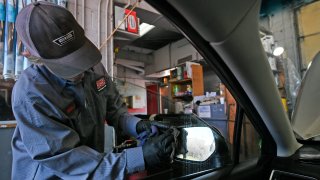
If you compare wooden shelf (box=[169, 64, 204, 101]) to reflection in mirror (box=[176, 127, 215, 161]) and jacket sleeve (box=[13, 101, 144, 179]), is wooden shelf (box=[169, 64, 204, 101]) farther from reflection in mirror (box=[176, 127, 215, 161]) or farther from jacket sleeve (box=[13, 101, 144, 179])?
jacket sleeve (box=[13, 101, 144, 179])

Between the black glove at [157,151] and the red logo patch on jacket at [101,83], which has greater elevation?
the red logo patch on jacket at [101,83]

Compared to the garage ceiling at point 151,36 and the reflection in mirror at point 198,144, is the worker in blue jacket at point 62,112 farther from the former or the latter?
the garage ceiling at point 151,36

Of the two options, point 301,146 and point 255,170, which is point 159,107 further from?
point 301,146

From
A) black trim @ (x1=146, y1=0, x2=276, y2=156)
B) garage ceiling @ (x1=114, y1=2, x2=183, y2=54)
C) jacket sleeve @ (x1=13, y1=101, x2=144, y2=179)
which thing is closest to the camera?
black trim @ (x1=146, y1=0, x2=276, y2=156)

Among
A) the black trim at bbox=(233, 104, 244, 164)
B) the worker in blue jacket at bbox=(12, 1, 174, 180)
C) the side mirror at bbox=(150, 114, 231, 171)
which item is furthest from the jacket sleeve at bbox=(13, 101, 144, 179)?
the black trim at bbox=(233, 104, 244, 164)

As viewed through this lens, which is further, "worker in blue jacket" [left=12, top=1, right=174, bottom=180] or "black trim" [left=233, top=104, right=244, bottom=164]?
"black trim" [left=233, top=104, right=244, bottom=164]

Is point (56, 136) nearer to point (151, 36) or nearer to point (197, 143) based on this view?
point (197, 143)

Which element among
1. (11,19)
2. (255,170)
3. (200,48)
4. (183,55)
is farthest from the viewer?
(183,55)

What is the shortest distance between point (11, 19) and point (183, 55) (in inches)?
160

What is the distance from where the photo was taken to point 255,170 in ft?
3.13

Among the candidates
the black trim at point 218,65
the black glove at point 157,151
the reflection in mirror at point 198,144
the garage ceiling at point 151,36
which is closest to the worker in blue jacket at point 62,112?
the black glove at point 157,151

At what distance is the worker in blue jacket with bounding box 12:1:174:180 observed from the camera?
2.28ft

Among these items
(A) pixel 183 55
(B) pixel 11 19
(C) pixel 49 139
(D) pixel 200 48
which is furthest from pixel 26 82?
(A) pixel 183 55

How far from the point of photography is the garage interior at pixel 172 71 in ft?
3.01
